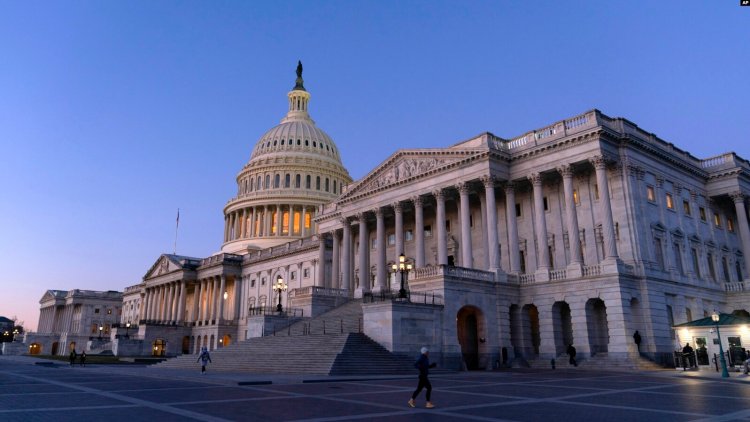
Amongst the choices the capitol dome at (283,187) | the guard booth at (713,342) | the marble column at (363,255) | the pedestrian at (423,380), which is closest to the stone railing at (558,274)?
the guard booth at (713,342)

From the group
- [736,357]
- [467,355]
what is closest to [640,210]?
[736,357]

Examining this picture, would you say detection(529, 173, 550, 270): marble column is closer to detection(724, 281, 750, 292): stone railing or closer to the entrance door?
the entrance door

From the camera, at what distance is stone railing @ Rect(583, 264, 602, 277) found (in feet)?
131

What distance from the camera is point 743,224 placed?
5225cm

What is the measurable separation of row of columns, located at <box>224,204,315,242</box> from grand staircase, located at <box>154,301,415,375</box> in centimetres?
6682

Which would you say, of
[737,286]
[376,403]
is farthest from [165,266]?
[376,403]

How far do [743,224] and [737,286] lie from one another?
21.2ft

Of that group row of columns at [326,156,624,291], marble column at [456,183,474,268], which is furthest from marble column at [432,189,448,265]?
marble column at [456,183,474,268]

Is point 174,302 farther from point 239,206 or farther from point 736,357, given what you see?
point 736,357

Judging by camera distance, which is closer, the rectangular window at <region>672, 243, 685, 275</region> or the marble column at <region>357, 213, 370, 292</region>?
the rectangular window at <region>672, 243, 685, 275</region>

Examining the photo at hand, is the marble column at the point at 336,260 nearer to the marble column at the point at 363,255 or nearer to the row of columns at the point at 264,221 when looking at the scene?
the marble column at the point at 363,255

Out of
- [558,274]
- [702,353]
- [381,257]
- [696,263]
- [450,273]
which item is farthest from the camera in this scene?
[381,257]

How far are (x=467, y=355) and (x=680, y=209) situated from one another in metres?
23.3

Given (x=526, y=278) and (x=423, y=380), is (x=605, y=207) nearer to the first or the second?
(x=526, y=278)
